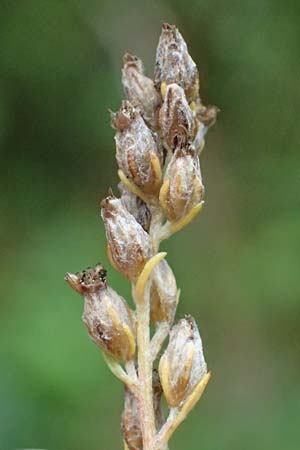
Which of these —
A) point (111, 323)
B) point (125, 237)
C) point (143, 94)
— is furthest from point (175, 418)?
point (143, 94)

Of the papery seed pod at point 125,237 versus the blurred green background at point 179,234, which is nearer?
the papery seed pod at point 125,237

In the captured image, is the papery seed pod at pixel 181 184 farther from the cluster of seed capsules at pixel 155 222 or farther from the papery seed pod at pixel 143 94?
the papery seed pod at pixel 143 94

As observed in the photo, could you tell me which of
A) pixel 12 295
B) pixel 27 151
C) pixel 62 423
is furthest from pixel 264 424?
pixel 27 151

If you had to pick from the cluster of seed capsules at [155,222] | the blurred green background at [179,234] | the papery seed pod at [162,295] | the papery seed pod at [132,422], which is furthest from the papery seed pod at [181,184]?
the blurred green background at [179,234]

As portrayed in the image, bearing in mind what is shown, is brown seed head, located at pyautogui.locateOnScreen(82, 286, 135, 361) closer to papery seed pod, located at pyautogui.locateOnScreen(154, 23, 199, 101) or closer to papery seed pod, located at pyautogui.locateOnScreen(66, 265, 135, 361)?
papery seed pod, located at pyautogui.locateOnScreen(66, 265, 135, 361)

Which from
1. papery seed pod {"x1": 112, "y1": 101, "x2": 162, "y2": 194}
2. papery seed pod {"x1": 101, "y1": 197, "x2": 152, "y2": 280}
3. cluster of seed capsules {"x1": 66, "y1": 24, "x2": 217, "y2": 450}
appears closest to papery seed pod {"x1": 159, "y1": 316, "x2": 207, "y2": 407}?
cluster of seed capsules {"x1": 66, "y1": 24, "x2": 217, "y2": 450}

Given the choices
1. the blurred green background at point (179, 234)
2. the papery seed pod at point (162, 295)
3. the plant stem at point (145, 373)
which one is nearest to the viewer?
the plant stem at point (145, 373)

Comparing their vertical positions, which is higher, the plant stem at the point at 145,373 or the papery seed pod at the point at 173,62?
the papery seed pod at the point at 173,62

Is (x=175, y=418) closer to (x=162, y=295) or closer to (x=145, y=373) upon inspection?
(x=145, y=373)
